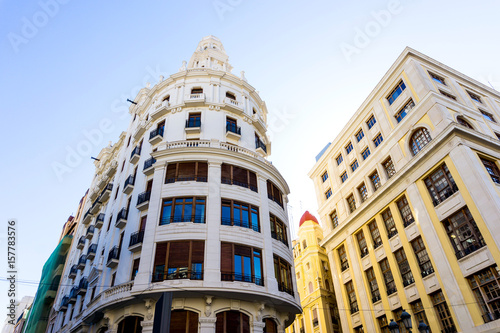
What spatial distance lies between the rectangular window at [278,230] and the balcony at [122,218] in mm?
12204

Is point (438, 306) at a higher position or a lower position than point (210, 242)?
lower

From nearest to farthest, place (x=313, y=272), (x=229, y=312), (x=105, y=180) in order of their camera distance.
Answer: (x=229, y=312) < (x=105, y=180) < (x=313, y=272)

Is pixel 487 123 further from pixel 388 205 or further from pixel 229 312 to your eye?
pixel 229 312

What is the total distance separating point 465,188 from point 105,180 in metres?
37.5

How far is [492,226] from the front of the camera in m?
22.3

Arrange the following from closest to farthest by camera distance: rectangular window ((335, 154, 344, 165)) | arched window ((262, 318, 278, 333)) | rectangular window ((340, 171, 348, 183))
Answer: arched window ((262, 318, 278, 333)) < rectangular window ((340, 171, 348, 183)) < rectangular window ((335, 154, 344, 165))

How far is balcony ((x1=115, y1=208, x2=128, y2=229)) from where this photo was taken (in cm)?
2683

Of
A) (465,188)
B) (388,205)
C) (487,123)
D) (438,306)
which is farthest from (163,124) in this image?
(487,123)

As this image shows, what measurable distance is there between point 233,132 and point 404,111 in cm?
1831

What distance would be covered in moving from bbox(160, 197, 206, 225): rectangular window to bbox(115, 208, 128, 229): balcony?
5.45 metres

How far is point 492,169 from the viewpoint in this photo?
88.1 ft

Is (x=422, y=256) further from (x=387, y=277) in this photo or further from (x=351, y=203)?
(x=351, y=203)

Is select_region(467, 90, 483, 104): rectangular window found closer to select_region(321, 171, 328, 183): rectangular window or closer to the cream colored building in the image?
the cream colored building

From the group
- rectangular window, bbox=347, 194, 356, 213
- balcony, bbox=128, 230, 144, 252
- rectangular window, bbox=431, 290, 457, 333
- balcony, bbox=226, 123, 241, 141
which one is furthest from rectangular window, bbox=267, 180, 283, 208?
rectangular window, bbox=431, 290, 457, 333
